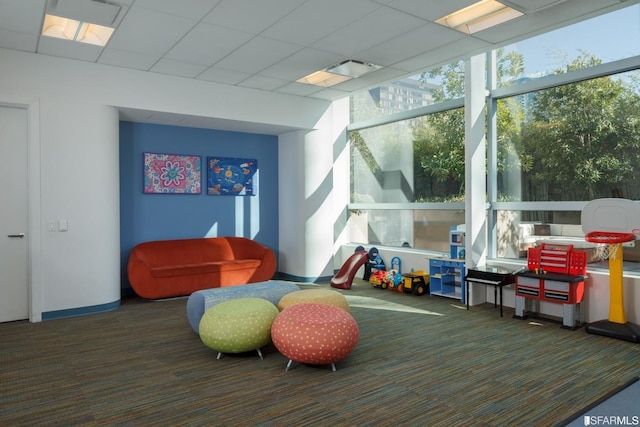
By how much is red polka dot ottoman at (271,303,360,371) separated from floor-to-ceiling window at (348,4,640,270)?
3.23 meters

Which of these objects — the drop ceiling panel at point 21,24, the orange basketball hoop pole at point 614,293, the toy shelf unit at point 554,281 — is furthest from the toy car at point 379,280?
the drop ceiling panel at point 21,24

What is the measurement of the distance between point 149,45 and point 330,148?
344 centimetres

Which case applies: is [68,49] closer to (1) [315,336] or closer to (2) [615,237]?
(1) [315,336]

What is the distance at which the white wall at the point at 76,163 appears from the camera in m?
5.06

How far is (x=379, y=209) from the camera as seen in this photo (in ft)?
24.9

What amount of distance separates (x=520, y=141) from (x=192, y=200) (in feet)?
15.4

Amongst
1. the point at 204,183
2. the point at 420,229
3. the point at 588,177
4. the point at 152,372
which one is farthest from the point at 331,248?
the point at 152,372

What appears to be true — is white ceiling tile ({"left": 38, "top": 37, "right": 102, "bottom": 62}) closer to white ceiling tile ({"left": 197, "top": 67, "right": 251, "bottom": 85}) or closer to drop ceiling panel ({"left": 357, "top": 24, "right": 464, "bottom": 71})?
white ceiling tile ({"left": 197, "top": 67, "right": 251, "bottom": 85})

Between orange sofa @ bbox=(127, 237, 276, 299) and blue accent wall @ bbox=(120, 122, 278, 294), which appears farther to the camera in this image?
blue accent wall @ bbox=(120, 122, 278, 294)

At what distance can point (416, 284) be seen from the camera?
20.6 feet

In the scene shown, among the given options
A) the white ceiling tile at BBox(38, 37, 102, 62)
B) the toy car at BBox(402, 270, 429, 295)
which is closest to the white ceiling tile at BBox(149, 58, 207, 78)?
the white ceiling tile at BBox(38, 37, 102, 62)

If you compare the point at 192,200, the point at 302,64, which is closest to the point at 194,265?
the point at 192,200

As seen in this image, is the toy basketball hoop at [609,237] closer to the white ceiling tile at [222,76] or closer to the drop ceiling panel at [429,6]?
the drop ceiling panel at [429,6]

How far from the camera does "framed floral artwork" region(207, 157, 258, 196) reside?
23.4 feet
